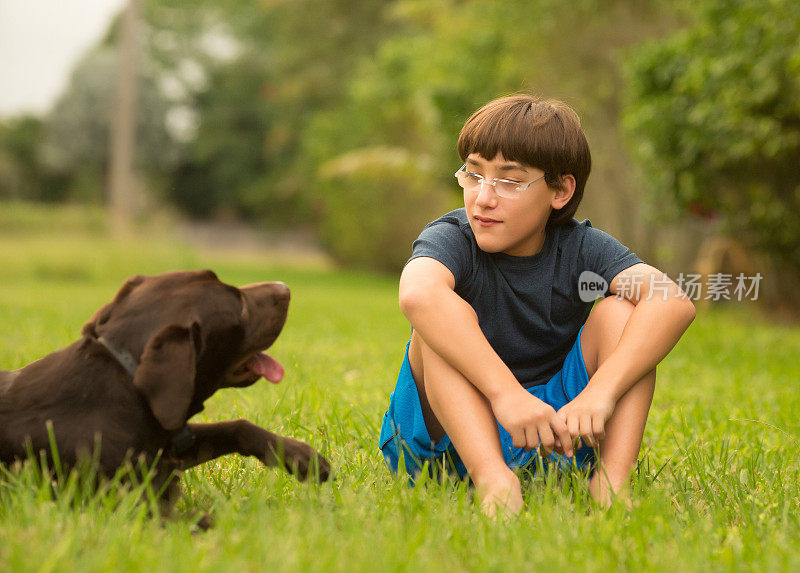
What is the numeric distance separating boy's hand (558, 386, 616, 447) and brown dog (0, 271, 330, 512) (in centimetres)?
73

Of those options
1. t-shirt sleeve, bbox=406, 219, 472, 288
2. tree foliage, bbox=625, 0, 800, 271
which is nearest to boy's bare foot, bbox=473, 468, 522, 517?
t-shirt sleeve, bbox=406, 219, 472, 288

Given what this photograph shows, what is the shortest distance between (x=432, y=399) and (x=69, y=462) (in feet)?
3.44

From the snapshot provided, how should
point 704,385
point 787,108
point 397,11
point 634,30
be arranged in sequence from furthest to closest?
1. point 397,11
2. point 634,30
3. point 787,108
4. point 704,385

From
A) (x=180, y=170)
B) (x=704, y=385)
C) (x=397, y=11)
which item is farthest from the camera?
(x=180, y=170)

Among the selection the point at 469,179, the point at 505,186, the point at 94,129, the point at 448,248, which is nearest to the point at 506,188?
the point at 505,186

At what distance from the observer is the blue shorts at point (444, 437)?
2771 mm

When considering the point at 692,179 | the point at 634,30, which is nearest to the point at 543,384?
the point at 692,179

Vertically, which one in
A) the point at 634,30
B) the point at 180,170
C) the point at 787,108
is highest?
the point at 634,30

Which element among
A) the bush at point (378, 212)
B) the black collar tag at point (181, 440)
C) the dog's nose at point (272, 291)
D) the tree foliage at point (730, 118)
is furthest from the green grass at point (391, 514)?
the bush at point (378, 212)

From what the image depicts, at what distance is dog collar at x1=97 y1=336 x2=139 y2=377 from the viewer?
7.40 feet

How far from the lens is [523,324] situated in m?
2.86

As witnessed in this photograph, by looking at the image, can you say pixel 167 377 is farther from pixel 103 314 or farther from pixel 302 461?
pixel 302 461

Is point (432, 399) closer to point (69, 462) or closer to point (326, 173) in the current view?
point (69, 462)

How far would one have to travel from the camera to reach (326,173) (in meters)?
21.9
